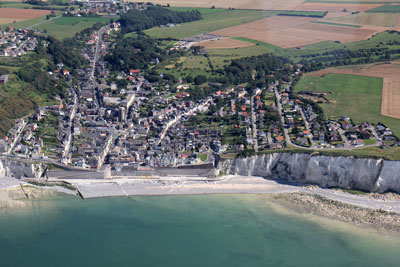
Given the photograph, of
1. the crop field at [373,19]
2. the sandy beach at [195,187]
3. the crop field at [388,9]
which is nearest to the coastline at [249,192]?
the sandy beach at [195,187]

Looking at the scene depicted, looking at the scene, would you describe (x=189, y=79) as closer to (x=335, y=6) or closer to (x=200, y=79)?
(x=200, y=79)

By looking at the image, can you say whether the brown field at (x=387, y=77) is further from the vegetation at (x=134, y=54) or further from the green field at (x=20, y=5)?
the green field at (x=20, y=5)

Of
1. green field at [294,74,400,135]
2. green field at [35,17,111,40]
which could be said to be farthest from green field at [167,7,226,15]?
green field at [294,74,400,135]

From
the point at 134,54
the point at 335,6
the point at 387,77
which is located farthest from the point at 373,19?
the point at 134,54

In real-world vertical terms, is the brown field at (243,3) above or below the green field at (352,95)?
above

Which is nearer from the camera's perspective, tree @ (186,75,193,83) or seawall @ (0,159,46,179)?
seawall @ (0,159,46,179)

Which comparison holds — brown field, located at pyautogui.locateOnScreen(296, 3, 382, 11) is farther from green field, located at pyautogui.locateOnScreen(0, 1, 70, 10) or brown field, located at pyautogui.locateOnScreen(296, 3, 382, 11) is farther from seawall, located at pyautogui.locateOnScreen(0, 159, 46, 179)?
seawall, located at pyautogui.locateOnScreen(0, 159, 46, 179)
